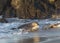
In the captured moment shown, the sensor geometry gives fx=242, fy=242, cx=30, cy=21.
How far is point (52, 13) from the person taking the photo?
32781 millimetres

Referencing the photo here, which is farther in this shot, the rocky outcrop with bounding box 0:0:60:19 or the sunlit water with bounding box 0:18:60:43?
the rocky outcrop with bounding box 0:0:60:19

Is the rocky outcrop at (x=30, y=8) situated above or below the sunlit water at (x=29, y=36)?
below

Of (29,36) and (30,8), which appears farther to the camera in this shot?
(30,8)

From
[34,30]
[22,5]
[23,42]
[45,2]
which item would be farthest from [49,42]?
[45,2]

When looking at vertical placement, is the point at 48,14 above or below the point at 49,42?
below

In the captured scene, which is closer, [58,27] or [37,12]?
[58,27]

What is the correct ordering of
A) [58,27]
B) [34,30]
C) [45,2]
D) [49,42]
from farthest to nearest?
[45,2]
[58,27]
[34,30]
[49,42]

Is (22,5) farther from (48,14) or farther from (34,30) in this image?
(34,30)

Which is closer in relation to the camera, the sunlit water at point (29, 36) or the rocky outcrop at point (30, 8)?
the sunlit water at point (29, 36)

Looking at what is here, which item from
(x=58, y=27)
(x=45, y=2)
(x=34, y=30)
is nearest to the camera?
(x=34, y=30)

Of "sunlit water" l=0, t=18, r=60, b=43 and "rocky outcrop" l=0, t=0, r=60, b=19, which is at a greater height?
"sunlit water" l=0, t=18, r=60, b=43

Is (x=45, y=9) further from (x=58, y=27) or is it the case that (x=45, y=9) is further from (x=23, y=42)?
(x=23, y=42)

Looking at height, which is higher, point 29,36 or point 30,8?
point 29,36

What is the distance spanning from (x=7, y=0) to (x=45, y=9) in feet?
19.4
